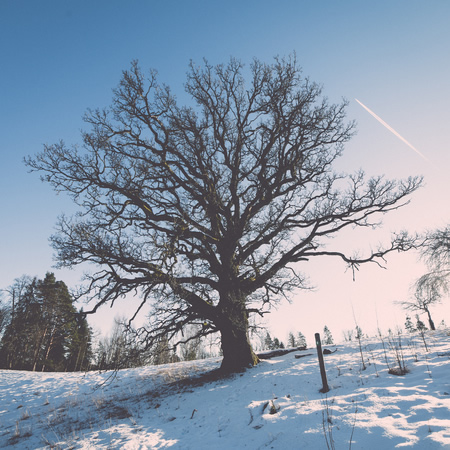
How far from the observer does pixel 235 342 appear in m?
9.59

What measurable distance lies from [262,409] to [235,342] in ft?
14.6

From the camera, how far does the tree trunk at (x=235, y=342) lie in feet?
30.5

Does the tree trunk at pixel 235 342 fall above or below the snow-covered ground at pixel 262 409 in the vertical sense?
above

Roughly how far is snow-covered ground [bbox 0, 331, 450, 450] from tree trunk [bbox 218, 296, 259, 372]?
56cm

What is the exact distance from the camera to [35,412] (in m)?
7.93

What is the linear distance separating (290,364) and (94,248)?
7.85m

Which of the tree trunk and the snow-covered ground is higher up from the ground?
the tree trunk

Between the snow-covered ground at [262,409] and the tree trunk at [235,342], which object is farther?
the tree trunk at [235,342]

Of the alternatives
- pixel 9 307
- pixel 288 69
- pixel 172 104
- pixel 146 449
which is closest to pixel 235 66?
pixel 288 69

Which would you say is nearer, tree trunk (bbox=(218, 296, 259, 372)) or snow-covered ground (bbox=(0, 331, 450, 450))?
snow-covered ground (bbox=(0, 331, 450, 450))

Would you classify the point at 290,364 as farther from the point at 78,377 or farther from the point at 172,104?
the point at 172,104

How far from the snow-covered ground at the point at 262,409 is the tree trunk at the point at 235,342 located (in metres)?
0.56

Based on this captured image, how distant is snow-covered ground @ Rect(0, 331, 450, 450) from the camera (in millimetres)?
3562

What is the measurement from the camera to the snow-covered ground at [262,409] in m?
3.56
